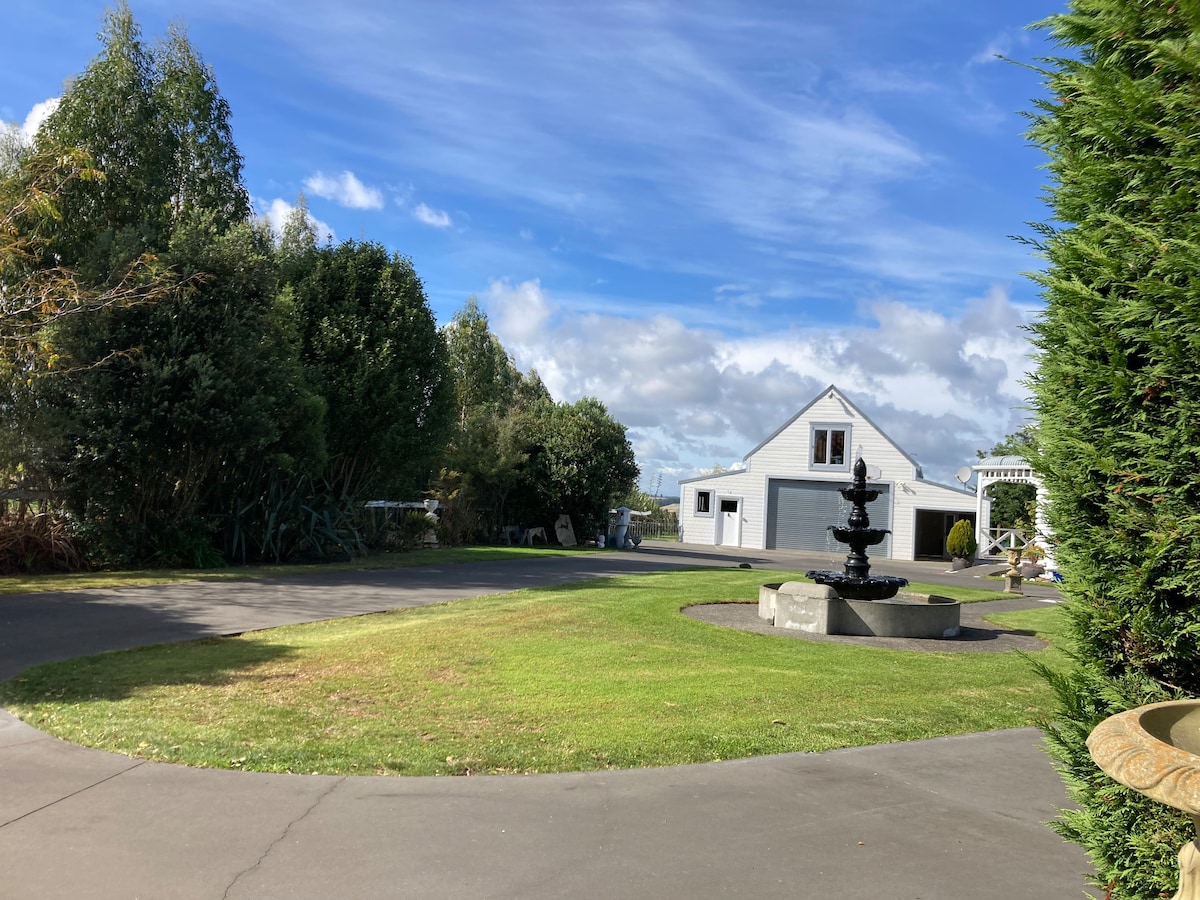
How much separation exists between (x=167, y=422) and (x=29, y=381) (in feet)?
8.32

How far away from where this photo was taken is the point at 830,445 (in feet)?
137

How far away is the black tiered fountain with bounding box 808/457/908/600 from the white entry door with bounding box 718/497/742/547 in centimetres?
2847

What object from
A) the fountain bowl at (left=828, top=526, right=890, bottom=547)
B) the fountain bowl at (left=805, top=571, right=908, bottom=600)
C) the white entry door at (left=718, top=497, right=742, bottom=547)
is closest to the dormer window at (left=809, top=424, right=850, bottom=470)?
the white entry door at (left=718, top=497, right=742, bottom=547)

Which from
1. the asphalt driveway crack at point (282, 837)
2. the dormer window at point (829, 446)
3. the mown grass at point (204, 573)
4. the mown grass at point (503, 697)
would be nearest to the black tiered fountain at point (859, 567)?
the mown grass at point (503, 697)

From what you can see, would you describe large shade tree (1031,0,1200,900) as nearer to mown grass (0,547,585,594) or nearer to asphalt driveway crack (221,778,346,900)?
asphalt driveway crack (221,778,346,900)

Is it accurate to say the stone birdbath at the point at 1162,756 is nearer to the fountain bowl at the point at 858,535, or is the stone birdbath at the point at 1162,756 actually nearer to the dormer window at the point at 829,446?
the fountain bowl at the point at 858,535

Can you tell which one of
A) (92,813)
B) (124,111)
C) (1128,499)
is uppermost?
(124,111)

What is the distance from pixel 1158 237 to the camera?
3.25m

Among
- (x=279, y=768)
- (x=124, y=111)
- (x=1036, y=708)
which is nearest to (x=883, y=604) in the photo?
(x=1036, y=708)

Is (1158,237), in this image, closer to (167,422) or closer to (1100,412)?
(1100,412)

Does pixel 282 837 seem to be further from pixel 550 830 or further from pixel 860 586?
pixel 860 586

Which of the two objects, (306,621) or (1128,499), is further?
(306,621)

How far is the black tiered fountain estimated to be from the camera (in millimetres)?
13969

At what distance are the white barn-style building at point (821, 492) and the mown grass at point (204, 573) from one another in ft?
60.6
